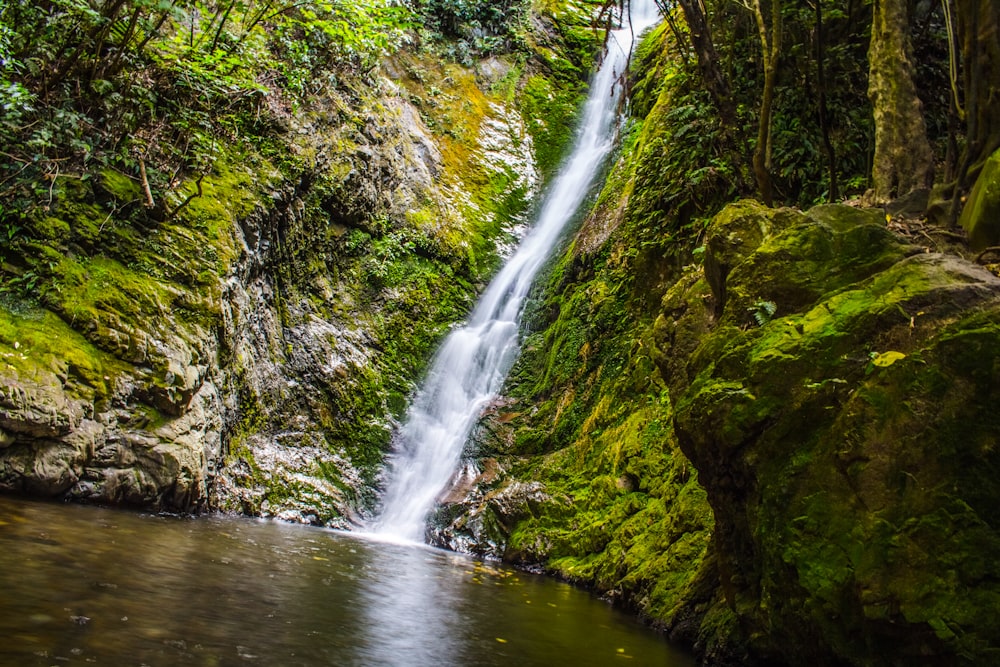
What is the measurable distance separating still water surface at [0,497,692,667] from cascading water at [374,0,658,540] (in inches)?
135

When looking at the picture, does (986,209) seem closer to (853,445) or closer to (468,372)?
(853,445)

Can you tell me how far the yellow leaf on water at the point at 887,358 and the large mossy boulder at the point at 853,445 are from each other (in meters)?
0.01

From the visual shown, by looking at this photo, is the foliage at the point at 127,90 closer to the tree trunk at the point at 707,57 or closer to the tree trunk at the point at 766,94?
the tree trunk at the point at 707,57

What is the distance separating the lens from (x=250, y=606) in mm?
3789

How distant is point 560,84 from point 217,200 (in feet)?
45.9

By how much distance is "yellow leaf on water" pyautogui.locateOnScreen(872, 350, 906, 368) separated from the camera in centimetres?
312

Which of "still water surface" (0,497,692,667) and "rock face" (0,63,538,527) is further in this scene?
"rock face" (0,63,538,527)

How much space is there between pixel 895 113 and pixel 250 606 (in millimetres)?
6216

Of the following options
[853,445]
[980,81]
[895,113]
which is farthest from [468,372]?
[853,445]

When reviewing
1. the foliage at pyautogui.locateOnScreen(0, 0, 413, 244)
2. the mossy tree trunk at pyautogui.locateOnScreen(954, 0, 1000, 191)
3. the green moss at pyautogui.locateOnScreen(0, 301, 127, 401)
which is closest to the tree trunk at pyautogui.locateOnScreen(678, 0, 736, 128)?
the mossy tree trunk at pyautogui.locateOnScreen(954, 0, 1000, 191)

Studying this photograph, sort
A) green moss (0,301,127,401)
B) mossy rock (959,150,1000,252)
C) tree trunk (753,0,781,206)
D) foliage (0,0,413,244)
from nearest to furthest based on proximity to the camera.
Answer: mossy rock (959,150,1000,252), green moss (0,301,127,401), tree trunk (753,0,781,206), foliage (0,0,413,244)

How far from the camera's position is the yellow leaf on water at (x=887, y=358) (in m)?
3.12

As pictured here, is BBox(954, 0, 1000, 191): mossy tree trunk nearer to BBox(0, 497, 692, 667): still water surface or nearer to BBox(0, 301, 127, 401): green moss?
BBox(0, 497, 692, 667): still water surface

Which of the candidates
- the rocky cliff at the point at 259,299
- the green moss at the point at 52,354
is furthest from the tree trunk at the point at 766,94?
the green moss at the point at 52,354
